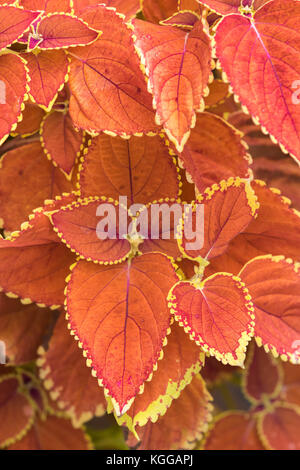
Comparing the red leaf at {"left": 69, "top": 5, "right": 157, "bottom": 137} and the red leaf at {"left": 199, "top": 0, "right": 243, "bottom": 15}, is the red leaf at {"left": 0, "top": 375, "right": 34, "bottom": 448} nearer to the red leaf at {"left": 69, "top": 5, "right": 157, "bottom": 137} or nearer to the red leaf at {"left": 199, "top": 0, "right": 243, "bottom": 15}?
the red leaf at {"left": 69, "top": 5, "right": 157, "bottom": 137}

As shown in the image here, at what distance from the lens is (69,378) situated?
57cm

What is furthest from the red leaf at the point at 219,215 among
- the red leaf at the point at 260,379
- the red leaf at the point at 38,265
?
the red leaf at the point at 260,379

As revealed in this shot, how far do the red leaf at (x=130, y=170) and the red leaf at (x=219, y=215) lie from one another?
49mm

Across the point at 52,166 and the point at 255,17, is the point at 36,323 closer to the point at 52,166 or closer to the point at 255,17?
the point at 52,166

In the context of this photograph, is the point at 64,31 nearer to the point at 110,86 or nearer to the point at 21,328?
the point at 110,86

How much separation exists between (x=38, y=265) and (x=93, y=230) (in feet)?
0.23

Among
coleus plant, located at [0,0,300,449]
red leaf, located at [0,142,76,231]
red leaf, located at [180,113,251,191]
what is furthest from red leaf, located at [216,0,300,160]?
red leaf, located at [0,142,76,231]

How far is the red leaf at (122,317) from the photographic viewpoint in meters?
0.43

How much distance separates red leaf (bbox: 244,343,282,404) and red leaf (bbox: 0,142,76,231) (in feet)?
1.18

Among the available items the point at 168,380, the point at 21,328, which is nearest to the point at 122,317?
the point at 168,380

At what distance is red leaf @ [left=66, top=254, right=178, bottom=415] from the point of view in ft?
1.40

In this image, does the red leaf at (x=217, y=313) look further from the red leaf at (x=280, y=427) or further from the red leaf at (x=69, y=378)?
the red leaf at (x=280, y=427)
